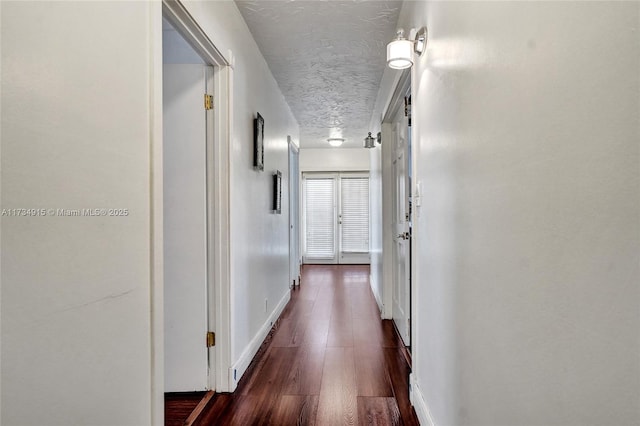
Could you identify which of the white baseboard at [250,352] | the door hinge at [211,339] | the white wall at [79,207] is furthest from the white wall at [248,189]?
the white wall at [79,207]

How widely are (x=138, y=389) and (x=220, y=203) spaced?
1142 mm

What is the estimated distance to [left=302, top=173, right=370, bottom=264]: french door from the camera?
775cm

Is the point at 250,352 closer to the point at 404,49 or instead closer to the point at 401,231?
the point at 401,231

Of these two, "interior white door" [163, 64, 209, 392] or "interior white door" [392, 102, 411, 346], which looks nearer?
"interior white door" [163, 64, 209, 392]

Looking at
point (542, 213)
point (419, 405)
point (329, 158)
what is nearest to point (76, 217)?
point (542, 213)

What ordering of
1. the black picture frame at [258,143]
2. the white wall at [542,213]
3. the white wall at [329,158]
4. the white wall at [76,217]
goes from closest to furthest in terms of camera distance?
the white wall at [542,213]
the white wall at [76,217]
the black picture frame at [258,143]
the white wall at [329,158]

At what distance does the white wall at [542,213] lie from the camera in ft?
1.83

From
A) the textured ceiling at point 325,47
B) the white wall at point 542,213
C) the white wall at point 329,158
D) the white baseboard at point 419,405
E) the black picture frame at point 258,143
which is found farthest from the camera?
the white wall at point 329,158

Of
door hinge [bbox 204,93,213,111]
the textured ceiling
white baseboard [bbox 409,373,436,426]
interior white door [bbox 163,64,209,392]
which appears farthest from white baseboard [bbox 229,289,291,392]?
the textured ceiling

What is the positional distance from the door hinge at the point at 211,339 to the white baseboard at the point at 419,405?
119 cm

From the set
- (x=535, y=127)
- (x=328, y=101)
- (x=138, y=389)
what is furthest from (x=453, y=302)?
(x=328, y=101)

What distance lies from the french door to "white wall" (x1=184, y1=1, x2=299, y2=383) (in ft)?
12.6

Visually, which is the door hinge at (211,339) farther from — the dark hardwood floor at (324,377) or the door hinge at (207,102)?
the door hinge at (207,102)

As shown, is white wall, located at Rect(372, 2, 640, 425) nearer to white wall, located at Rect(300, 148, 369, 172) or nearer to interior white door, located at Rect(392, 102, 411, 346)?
interior white door, located at Rect(392, 102, 411, 346)
